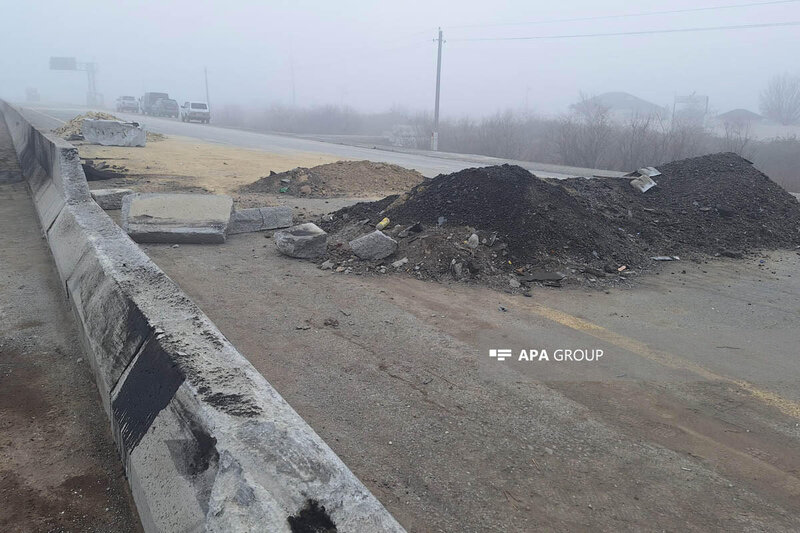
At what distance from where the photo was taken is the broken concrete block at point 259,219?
8.95 metres

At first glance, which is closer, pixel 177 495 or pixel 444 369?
pixel 177 495

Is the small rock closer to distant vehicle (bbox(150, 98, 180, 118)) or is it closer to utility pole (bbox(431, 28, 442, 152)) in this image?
utility pole (bbox(431, 28, 442, 152))

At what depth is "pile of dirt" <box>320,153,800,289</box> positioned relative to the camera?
23.7 feet

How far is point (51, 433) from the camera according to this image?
3.26 metres

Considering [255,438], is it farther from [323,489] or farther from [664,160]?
[664,160]

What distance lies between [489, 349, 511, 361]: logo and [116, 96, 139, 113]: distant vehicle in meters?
78.5

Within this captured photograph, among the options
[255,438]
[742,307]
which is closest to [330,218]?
[742,307]

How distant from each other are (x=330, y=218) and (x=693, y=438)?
7.13m

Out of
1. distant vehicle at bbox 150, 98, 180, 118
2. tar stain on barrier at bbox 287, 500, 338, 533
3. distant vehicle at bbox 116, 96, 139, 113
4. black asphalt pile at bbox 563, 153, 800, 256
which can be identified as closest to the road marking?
black asphalt pile at bbox 563, 153, 800, 256

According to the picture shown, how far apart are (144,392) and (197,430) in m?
0.67

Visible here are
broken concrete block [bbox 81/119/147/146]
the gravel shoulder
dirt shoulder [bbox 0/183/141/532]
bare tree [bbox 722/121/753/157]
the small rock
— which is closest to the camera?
dirt shoulder [bbox 0/183/141/532]

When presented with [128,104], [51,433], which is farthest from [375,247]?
[128,104]

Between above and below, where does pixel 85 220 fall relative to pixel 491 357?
above

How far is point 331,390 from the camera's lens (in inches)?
160
